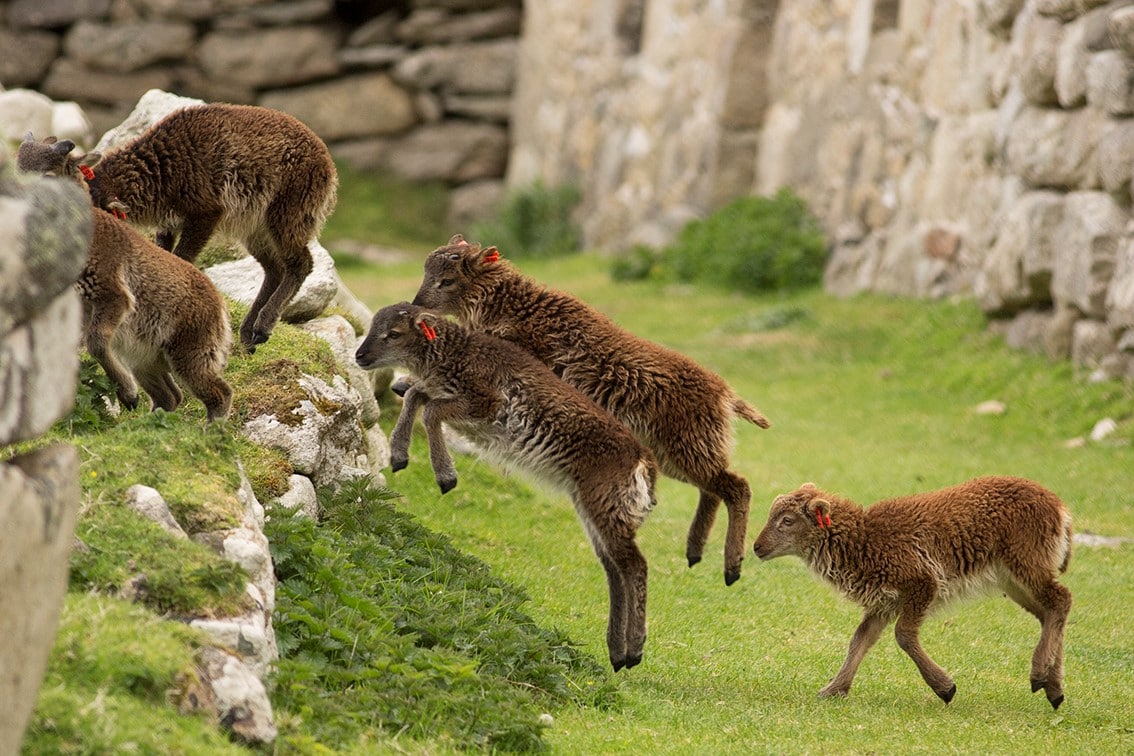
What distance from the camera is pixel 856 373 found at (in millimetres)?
18109

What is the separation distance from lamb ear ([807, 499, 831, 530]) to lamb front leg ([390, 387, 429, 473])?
7.71ft

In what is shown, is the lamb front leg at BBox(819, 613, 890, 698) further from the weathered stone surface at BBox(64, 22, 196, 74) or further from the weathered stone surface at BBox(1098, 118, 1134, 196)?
the weathered stone surface at BBox(64, 22, 196, 74)

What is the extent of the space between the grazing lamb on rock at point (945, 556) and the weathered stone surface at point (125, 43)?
25.6m

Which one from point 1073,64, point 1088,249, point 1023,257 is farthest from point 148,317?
point 1023,257

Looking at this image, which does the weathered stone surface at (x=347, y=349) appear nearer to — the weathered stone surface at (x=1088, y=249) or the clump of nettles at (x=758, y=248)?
the weathered stone surface at (x=1088, y=249)

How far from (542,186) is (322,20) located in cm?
612

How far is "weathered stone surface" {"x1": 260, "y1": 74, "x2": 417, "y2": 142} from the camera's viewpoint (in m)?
31.8

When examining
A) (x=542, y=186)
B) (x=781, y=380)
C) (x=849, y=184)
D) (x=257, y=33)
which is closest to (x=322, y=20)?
(x=257, y=33)

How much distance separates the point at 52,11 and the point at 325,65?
18.7 ft

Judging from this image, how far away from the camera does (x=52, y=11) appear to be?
31000 millimetres

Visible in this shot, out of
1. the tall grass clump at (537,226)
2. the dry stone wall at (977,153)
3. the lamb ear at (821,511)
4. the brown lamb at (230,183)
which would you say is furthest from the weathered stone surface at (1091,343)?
the tall grass clump at (537,226)

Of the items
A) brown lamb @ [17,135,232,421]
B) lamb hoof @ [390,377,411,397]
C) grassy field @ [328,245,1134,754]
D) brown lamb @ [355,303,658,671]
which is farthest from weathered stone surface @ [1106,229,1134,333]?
brown lamb @ [17,135,232,421]

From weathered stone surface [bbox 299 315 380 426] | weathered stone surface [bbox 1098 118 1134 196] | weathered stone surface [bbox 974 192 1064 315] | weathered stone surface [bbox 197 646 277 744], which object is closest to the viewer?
weathered stone surface [bbox 197 646 277 744]

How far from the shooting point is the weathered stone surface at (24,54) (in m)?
30.9
